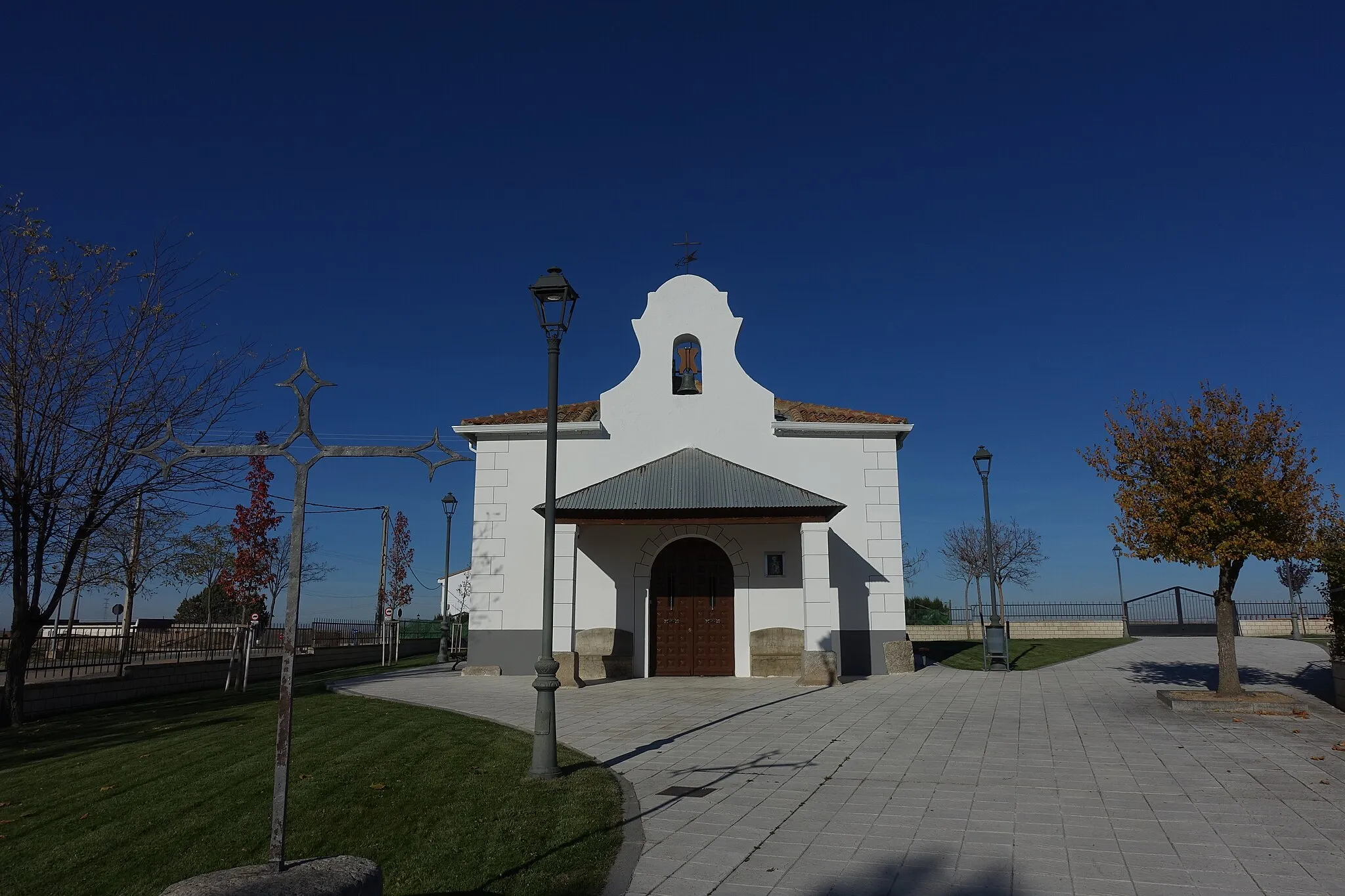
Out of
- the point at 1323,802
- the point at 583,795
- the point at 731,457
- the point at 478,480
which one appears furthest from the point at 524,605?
the point at 1323,802

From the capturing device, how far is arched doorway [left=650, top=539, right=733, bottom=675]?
56.8ft

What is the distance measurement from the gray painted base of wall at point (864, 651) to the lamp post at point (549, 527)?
1056 cm

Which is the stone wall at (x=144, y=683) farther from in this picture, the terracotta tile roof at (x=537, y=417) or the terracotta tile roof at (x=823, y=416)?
the terracotta tile roof at (x=823, y=416)

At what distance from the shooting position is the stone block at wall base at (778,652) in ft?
54.3

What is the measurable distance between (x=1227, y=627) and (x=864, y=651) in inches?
283

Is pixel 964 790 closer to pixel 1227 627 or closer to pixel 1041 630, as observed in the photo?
pixel 1227 627

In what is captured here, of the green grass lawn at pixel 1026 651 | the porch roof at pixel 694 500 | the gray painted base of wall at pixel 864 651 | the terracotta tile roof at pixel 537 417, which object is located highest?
the terracotta tile roof at pixel 537 417

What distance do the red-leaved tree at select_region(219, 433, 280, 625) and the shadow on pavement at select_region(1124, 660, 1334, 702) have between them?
2958cm

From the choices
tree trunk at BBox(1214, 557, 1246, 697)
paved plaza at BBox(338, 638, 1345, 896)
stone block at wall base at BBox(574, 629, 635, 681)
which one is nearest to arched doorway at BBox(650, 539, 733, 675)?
stone block at wall base at BBox(574, 629, 635, 681)

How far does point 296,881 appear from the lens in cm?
349

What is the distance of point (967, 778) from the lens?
7570mm

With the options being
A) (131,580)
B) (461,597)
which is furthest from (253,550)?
(131,580)

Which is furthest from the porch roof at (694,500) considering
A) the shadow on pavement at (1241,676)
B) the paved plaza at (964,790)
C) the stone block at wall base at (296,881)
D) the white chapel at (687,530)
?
the stone block at wall base at (296,881)

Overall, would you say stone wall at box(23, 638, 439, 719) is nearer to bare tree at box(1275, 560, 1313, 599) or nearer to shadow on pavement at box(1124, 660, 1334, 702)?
shadow on pavement at box(1124, 660, 1334, 702)
